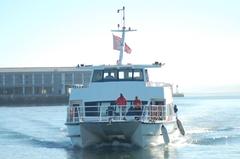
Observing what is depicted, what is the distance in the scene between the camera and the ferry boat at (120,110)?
2738 centimetres

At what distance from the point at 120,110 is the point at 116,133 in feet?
3.54

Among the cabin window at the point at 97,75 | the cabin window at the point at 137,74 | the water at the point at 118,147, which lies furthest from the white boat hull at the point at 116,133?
the cabin window at the point at 97,75

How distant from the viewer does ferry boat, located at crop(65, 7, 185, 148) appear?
27375 millimetres

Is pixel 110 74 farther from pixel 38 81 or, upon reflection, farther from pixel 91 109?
pixel 38 81

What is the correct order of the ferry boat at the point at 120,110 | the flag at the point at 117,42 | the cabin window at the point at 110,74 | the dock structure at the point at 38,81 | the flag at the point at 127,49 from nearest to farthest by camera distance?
1. the ferry boat at the point at 120,110
2. the cabin window at the point at 110,74
3. the flag at the point at 117,42
4. the flag at the point at 127,49
5. the dock structure at the point at 38,81

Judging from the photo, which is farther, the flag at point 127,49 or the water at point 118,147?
the flag at point 127,49

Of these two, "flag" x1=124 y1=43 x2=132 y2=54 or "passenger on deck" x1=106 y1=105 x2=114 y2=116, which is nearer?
"passenger on deck" x1=106 y1=105 x2=114 y2=116

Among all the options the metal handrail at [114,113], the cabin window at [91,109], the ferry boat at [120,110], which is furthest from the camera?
the cabin window at [91,109]

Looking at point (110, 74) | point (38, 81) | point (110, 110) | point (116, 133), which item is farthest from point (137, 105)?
point (38, 81)

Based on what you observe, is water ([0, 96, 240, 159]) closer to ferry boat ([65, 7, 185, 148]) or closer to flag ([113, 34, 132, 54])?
ferry boat ([65, 7, 185, 148])

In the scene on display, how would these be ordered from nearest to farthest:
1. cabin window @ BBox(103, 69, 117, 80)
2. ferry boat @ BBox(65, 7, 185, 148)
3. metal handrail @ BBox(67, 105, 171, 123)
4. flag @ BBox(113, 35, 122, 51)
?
ferry boat @ BBox(65, 7, 185, 148) < metal handrail @ BBox(67, 105, 171, 123) < cabin window @ BBox(103, 69, 117, 80) < flag @ BBox(113, 35, 122, 51)

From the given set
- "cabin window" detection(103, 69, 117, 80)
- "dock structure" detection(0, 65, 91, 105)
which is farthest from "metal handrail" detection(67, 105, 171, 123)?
"dock structure" detection(0, 65, 91, 105)

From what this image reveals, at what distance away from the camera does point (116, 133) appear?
27.8 metres

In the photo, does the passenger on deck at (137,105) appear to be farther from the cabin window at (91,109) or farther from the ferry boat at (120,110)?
the cabin window at (91,109)
